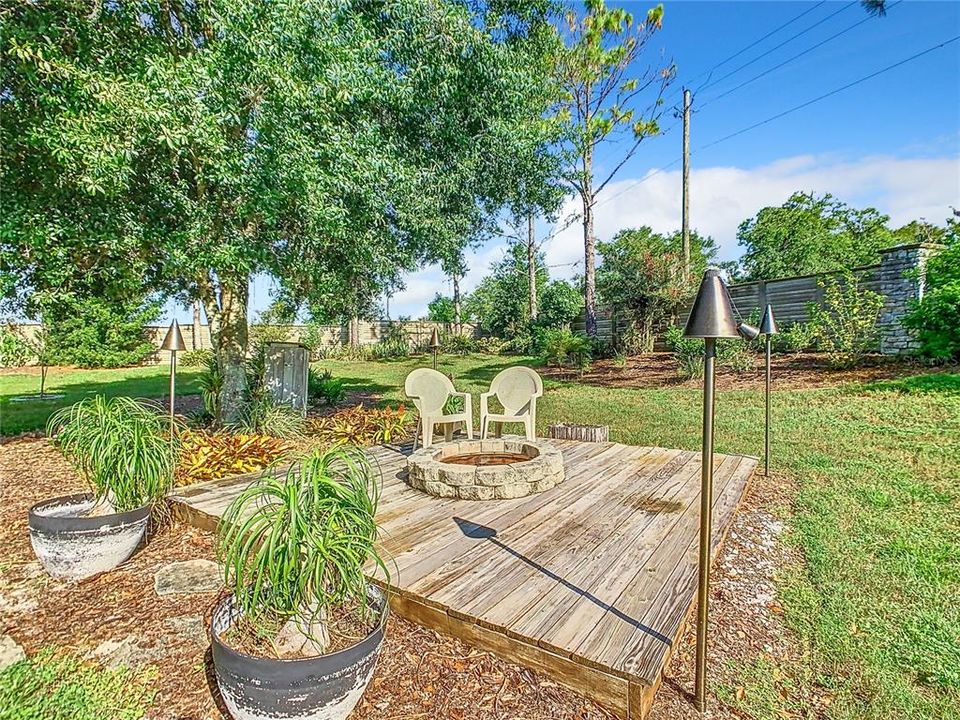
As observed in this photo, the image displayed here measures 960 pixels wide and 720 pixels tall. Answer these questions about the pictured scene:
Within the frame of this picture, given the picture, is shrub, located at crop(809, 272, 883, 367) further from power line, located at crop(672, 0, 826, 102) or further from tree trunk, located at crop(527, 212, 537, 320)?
tree trunk, located at crop(527, 212, 537, 320)

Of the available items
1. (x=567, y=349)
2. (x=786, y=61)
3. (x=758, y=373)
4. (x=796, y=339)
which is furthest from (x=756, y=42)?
(x=567, y=349)

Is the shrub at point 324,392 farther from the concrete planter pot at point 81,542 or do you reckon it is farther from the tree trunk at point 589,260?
the tree trunk at point 589,260

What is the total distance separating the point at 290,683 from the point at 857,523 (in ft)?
13.4

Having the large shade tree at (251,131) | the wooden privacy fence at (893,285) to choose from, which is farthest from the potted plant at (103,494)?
the wooden privacy fence at (893,285)

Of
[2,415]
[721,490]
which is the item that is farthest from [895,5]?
[2,415]

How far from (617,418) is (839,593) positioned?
5.14 meters

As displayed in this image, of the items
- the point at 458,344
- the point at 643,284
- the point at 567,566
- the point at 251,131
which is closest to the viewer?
the point at 567,566

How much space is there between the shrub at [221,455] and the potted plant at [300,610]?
2.32 meters

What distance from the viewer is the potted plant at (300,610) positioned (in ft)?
5.29

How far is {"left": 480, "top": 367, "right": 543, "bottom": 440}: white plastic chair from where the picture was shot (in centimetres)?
487

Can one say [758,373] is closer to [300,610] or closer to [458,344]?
[300,610]

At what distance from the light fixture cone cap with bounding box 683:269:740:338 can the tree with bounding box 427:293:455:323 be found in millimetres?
23424

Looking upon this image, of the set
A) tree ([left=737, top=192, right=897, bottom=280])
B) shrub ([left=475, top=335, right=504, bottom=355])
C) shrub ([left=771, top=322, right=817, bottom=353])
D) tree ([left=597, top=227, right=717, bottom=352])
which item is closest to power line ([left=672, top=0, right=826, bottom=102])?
tree ([left=597, top=227, right=717, bottom=352])

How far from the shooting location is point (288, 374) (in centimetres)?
698
